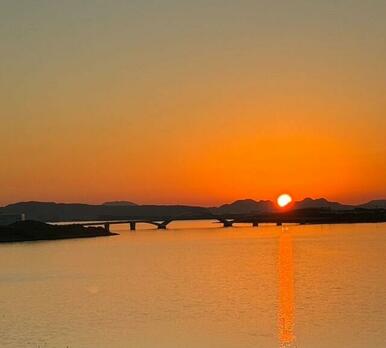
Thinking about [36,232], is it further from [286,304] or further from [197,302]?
[286,304]

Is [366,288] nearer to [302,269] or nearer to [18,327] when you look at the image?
[302,269]

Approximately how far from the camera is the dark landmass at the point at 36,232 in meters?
156

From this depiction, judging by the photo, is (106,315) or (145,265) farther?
(145,265)

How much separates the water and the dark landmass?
65.8 m

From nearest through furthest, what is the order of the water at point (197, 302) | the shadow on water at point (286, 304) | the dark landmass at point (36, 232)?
the shadow on water at point (286, 304), the water at point (197, 302), the dark landmass at point (36, 232)

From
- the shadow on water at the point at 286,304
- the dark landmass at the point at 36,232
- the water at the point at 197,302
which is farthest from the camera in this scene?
the dark landmass at the point at 36,232

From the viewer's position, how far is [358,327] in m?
38.7

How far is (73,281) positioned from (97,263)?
22.0 metres

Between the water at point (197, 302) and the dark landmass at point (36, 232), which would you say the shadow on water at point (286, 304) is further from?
the dark landmass at point (36, 232)

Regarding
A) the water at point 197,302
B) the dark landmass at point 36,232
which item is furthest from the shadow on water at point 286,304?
the dark landmass at point 36,232

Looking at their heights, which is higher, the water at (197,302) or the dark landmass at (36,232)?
the dark landmass at (36,232)

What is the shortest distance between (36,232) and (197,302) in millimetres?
116089

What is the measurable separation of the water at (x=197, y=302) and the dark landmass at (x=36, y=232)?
65761 millimetres

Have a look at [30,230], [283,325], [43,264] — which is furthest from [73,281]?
[30,230]
